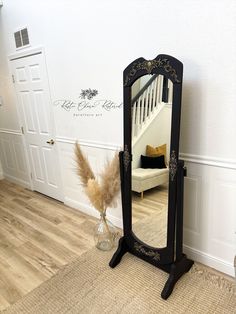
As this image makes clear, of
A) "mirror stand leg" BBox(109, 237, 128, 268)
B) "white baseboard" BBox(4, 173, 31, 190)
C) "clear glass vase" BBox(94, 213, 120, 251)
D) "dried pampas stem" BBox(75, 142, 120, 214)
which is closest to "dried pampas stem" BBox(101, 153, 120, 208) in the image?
"dried pampas stem" BBox(75, 142, 120, 214)

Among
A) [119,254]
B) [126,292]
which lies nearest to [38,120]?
[119,254]

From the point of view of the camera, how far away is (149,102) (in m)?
1.90

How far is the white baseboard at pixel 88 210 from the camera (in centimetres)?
269

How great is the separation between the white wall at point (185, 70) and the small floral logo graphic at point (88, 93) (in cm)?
5

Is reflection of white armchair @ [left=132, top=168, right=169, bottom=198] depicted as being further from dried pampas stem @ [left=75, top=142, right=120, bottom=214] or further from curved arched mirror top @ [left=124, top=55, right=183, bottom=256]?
dried pampas stem @ [left=75, top=142, right=120, bottom=214]

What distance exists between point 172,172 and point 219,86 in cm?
68

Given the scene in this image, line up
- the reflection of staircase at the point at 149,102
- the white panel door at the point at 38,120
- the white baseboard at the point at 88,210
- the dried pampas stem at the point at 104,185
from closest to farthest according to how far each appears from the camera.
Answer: the reflection of staircase at the point at 149,102 → the dried pampas stem at the point at 104,185 → the white baseboard at the point at 88,210 → the white panel door at the point at 38,120

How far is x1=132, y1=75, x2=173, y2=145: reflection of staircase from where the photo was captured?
175 cm

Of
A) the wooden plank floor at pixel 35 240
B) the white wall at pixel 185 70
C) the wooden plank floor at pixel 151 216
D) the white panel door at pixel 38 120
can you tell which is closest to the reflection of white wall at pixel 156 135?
the white wall at pixel 185 70

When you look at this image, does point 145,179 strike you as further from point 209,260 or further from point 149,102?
point 209,260

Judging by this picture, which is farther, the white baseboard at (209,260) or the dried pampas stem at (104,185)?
the dried pampas stem at (104,185)

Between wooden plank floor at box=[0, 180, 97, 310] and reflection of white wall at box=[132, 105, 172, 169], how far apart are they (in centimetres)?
113

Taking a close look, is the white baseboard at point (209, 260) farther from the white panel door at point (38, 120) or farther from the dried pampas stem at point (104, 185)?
the white panel door at point (38, 120)

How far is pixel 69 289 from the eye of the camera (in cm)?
189
